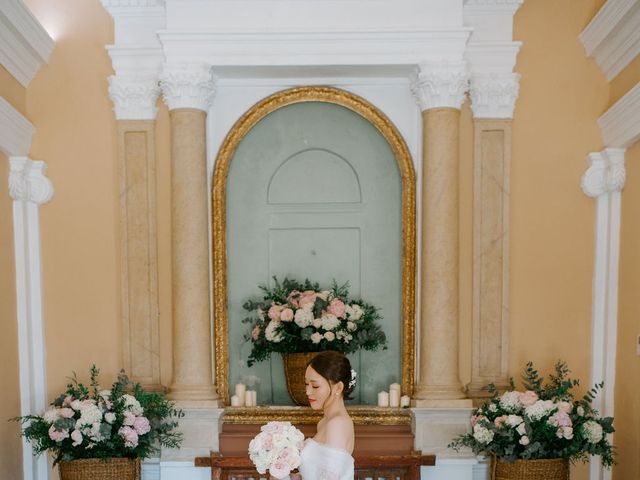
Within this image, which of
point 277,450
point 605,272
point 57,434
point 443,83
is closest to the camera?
point 277,450

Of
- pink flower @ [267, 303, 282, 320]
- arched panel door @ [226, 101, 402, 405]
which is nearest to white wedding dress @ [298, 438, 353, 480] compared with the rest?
pink flower @ [267, 303, 282, 320]

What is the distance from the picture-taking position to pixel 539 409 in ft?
13.4

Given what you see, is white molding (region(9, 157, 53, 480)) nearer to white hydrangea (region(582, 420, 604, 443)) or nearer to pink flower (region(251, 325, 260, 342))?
pink flower (region(251, 325, 260, 342))

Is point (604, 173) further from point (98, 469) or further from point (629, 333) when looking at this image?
point (98, 469)

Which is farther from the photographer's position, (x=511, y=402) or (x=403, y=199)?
(x=403, y=199)

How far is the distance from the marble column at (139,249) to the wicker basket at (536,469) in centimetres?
274

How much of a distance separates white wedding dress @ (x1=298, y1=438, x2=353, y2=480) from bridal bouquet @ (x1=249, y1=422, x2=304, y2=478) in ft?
1.04

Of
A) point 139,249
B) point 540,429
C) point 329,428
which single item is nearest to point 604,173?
point 540,429

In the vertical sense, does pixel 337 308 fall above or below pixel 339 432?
above

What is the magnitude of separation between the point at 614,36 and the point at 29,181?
4.62 metres

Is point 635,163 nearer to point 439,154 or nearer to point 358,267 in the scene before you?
point 439,154

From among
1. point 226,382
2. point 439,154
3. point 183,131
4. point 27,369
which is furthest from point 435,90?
point 27,369

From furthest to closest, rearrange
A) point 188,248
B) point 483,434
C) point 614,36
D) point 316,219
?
point 316,219 → point 188,248 → point 614,36 → point 483,434

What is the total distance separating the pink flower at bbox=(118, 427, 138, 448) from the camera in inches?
162
